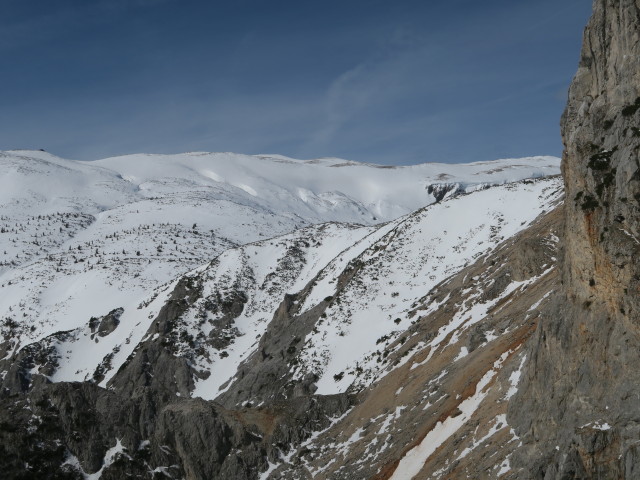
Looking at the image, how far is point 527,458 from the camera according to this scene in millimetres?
26781

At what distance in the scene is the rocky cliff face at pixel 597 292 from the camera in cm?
2289

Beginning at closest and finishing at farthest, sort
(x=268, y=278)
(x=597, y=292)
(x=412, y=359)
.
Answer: (x=597, y=292)
(x=412, y=359)
(x=268, y=278)

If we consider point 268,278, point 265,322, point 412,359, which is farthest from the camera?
point 268,278

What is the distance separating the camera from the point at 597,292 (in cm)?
2506

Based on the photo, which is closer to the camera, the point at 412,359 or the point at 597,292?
the point at 597,292

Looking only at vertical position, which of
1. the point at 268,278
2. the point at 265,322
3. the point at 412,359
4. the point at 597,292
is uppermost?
the point at 268,278

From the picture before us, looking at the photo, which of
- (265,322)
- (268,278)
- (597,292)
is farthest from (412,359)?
(268,278)

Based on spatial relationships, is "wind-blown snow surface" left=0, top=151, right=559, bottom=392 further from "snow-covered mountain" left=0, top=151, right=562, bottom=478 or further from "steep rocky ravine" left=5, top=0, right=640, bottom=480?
"steep rocky ravine" left=5, top=0, right=640, bottom=480

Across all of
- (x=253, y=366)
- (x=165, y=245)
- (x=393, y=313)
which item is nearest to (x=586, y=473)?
(x=393, y=313)

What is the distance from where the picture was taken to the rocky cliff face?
22891 mm

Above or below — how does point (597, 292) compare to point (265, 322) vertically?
below

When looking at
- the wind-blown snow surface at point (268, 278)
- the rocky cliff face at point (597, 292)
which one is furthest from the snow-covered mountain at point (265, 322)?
the rocky cliff face at point (597, 292)

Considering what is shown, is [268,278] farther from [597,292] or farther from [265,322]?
[597,292]

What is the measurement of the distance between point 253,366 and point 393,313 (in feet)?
61.2
